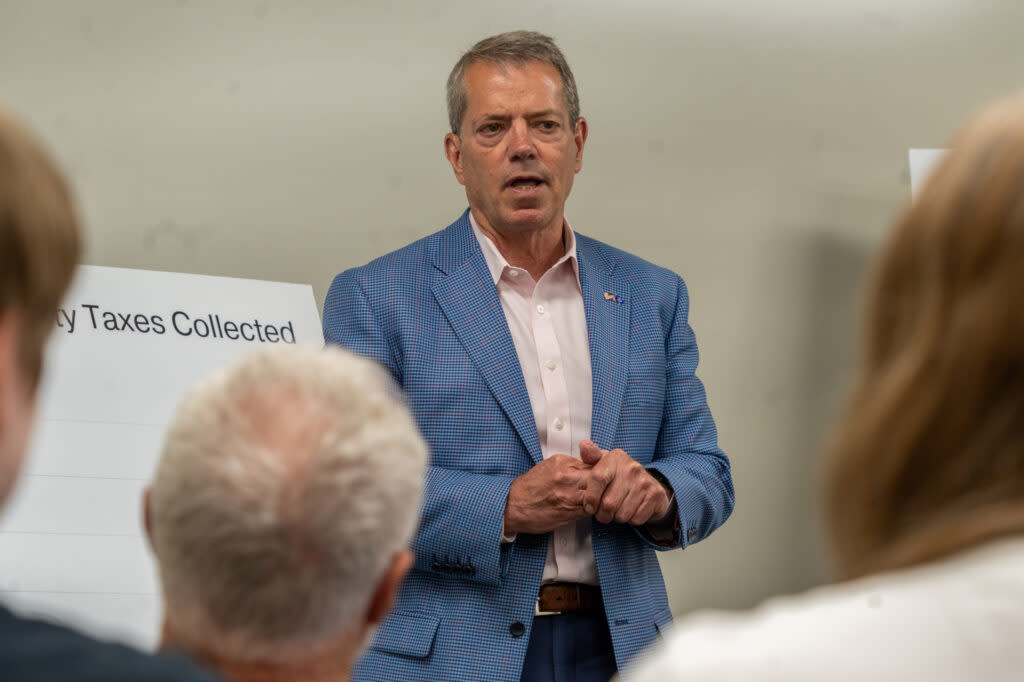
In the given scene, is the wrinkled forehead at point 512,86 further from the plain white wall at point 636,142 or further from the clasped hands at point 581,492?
the clasped hands at point 581,492

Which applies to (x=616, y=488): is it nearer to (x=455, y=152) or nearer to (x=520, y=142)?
(x=520, y=142)

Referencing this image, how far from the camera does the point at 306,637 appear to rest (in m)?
0.99

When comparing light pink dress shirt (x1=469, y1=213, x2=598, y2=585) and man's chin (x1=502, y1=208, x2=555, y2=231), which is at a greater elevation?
man's chin (x1=502, y1=208, x2=555, y2=231)

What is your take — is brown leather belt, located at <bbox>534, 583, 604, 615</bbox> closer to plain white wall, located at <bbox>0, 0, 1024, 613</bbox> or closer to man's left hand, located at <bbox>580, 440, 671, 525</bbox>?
man's left hand, located at <bbox>580, 440, 671, 525</bbox>

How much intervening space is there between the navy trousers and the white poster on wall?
0.78 m

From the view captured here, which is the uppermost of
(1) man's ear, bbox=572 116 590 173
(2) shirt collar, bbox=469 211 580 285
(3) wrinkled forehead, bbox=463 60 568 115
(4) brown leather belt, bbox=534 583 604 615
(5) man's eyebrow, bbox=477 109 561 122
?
(3) wrinkled forehead, bbox=463 60 568 115

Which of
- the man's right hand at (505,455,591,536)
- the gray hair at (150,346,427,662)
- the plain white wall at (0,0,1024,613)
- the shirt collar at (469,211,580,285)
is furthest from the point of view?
the plain white wall at (0,0,1024,613)

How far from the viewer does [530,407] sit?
2.30 m

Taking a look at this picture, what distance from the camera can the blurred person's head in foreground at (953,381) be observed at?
0.74m

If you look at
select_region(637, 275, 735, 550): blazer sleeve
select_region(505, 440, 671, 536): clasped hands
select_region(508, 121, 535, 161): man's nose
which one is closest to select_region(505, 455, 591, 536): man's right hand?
select_region(505, 440, 671, 536): clasped hands

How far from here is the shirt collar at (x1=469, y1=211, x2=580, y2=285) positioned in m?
Answer: 2.48

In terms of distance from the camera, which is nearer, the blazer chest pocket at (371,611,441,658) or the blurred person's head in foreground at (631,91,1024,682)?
the blurred person's head in foreground at (631,91,1024,682)

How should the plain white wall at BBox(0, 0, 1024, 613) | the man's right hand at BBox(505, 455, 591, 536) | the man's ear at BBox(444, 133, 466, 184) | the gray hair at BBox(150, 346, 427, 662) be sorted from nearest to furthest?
the gray hair at BBox(150, 346, 427, 662) → the man's right hand at BBox(505, 455, 591, 536) → the man's ear at BBox(444, 133, 466, 184) → the plain white wall at BBox(0, 0, 1024, 613)

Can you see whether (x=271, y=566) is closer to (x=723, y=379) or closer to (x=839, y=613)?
(x=839, y=613)
